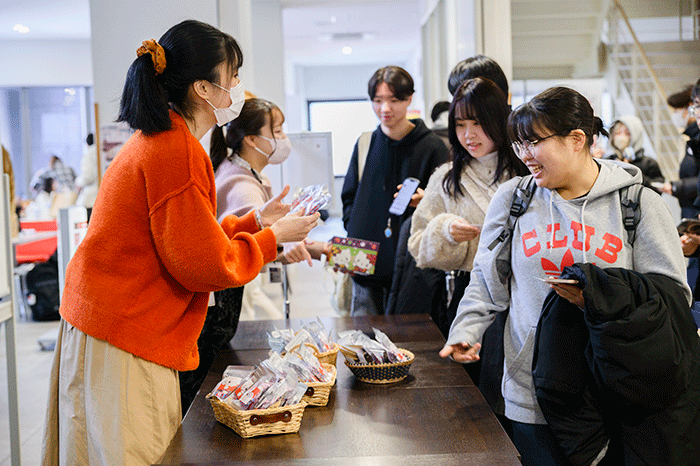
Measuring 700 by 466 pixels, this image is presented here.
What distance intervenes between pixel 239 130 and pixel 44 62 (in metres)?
11.1

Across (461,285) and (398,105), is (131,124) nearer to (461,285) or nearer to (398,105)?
(461,285)

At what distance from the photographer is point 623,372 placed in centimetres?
144

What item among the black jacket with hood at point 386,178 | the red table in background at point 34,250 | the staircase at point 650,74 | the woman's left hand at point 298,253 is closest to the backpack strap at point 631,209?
the woman's left hand at point 298,253

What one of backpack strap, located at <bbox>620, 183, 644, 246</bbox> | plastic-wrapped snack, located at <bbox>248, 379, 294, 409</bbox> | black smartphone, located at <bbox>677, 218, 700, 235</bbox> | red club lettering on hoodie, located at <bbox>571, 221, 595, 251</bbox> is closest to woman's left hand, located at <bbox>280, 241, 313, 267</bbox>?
plastic-wrapped snack, located at <bbox>248, 379, 294, 409</bbox>

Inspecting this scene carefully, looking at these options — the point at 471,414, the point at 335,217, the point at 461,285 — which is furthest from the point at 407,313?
the point at 335,217

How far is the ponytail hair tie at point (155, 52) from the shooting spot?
59.6 inches

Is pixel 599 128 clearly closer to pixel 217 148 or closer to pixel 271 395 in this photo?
pixel 271 395

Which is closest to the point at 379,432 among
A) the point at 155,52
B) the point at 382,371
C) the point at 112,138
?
the point at 382,371

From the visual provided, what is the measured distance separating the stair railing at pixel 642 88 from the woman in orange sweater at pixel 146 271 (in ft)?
25.2

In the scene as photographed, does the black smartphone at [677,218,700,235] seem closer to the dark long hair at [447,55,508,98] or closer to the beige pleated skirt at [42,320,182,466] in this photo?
the dark long hair at [447,55,508,98]

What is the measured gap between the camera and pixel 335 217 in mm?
17516

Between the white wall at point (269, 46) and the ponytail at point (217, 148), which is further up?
the white wall at point (269, 46)

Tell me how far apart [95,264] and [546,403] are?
1110 mm

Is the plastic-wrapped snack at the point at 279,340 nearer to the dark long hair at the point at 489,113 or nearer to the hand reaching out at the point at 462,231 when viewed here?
the hand reaching out at the point at 462,231
